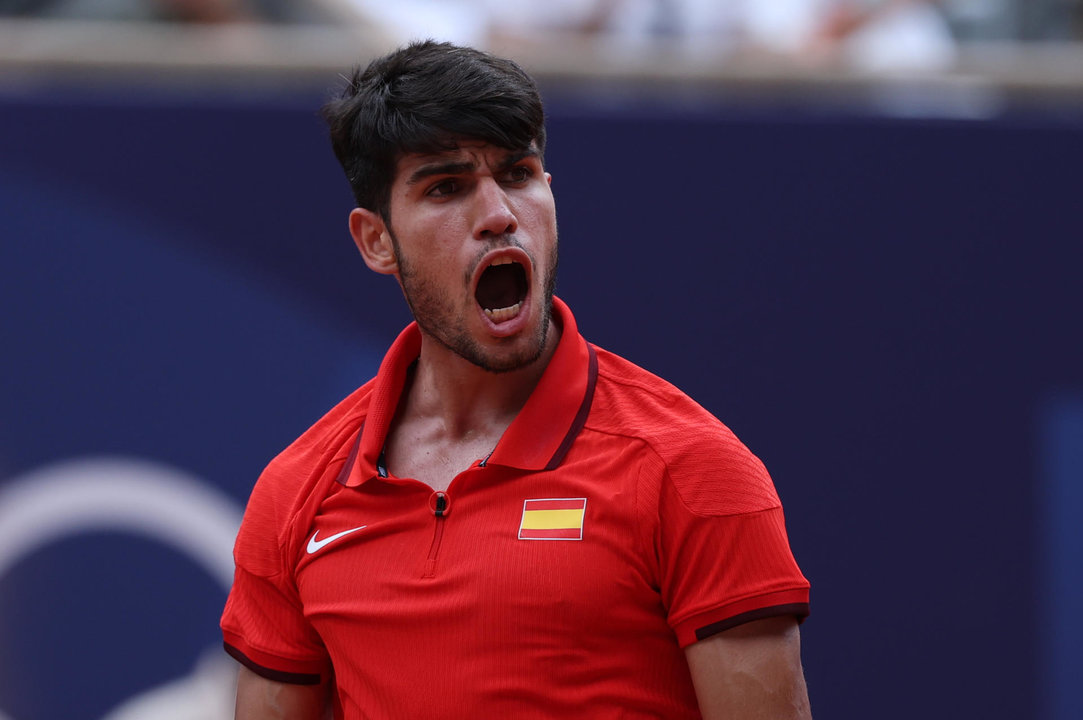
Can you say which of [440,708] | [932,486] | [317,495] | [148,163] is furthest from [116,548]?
[932,486]

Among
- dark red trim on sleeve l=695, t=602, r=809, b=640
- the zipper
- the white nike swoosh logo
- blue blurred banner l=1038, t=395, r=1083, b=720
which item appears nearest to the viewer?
dark red trim on sleeve l=695, t=602, r=809, b=640

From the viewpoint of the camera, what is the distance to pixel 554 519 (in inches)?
67.6

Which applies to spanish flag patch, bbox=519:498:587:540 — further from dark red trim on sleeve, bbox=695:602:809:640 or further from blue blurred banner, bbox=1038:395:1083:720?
blue blurred banner, bbox=1038:395:1083:720

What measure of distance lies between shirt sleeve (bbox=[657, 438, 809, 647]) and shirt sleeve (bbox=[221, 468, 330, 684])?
608 millimetres

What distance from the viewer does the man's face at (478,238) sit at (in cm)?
183

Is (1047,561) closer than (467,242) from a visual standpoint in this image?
No

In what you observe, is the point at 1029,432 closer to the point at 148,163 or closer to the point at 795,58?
the point at 795,58

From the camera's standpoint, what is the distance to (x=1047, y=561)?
294 cm

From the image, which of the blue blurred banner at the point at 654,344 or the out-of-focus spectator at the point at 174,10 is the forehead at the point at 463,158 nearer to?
the blue blurred banner at the point at 654,344

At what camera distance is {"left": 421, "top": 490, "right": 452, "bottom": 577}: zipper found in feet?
5.71

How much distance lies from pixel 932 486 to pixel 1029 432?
10.0 inches

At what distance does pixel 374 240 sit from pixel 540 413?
42cm

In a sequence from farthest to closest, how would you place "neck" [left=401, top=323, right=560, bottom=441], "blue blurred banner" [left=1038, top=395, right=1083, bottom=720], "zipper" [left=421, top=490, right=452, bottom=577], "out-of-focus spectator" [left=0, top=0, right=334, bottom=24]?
"out-of-focus spectator" [left=0, top=0, right=334, bottom=24] < "blue blurred banner" [left=1038, top=395, right=1083, bottom=720] < "neck" [left=401, top=323, right=560, bottom=441] < "zipper" [left=421, top=490, right=452, bottom=577]

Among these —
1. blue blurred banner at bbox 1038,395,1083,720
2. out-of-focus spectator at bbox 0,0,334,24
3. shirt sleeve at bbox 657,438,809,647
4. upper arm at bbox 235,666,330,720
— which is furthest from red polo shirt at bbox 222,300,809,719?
out-of-focus spectator at bbox 0,0,334,24
